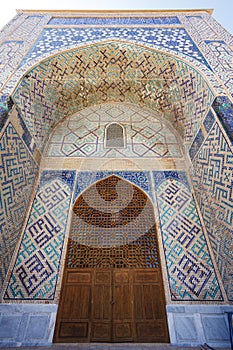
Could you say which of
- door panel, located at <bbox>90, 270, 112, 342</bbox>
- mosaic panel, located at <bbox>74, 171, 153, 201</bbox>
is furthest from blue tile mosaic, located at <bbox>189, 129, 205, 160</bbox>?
door panel, located at <bbox>90, 270, 112, 342</bbox>

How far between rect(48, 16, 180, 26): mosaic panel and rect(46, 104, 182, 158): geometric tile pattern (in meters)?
1.70

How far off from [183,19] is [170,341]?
537 centimetres

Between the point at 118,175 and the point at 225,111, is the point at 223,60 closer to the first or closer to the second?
the point at 225,111

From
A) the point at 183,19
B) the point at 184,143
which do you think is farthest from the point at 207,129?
the point at 183,19

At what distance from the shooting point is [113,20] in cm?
498

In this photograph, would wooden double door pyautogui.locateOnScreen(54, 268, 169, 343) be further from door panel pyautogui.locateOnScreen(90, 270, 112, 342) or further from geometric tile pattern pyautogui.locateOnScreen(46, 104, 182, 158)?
geometric tile pattern pyautogui.locateOnScreen(46, 104, 182, 158)

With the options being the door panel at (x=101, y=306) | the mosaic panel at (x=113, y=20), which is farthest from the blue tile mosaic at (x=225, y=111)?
the mosaic panel at (x=113, y=20)

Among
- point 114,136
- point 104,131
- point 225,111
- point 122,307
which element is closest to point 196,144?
point 225,111

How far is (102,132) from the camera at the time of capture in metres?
4.23

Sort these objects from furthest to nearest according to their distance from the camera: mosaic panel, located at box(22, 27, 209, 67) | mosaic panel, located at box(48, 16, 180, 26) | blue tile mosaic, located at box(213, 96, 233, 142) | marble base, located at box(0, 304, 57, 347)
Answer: mosaic panel, located at box(48, 16, 180, 26), mosaic panel, located at box(22, 27, 209, 67), blue tile mosaic, located at box(213, 96, 233, 142), marble base, located at box(0, 304, 57, 347)

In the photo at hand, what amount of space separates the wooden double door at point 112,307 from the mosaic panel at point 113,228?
123mm

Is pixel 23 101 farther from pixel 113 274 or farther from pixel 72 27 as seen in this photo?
pixel 113 274

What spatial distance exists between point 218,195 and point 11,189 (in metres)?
2.39

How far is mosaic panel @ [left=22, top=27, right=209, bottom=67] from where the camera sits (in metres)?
4.04
